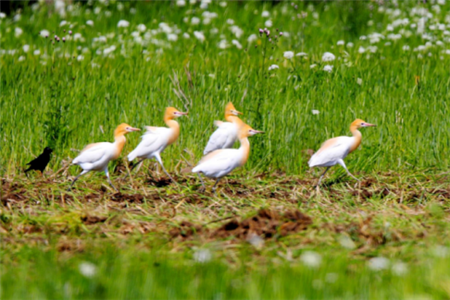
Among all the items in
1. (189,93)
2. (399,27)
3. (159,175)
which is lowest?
(159,175)

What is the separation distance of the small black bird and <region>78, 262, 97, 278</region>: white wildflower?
262 cm

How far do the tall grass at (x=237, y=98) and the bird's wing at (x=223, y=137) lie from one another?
1.14ft

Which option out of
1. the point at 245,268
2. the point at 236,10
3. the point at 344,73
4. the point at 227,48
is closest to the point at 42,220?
the point at 245,268

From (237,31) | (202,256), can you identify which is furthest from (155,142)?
(237,31)

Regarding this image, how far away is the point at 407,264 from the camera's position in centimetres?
392

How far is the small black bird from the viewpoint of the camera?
6176 millimetres

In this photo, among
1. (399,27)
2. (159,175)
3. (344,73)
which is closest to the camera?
(159,175)

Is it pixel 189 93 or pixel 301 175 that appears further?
pixel 189 93

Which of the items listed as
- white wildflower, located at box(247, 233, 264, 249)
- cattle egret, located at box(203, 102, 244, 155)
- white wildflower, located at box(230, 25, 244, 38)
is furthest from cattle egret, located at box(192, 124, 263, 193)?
white wildflower, located at box(230, 25, 244, 38)

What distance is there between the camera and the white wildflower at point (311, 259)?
3.79m

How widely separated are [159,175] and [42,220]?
1763 mm

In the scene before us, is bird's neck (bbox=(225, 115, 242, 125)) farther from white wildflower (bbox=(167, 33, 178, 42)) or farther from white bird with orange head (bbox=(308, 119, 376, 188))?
white wildflower (bbox=(167, 33, 178, 42))

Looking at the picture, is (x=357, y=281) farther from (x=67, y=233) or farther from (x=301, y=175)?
(x=301, y=175)

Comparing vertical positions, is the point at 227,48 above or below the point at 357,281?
above
